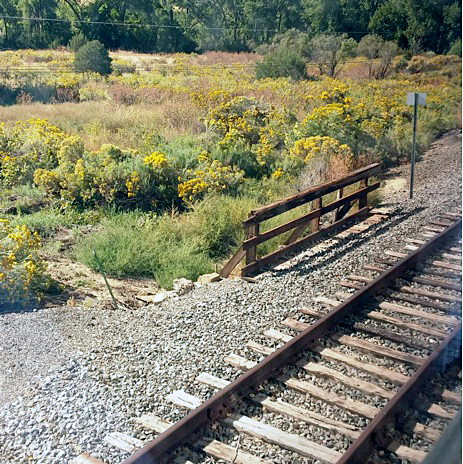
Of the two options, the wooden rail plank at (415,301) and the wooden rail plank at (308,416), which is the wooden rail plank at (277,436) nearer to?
the wooden rail plank at (308,416)

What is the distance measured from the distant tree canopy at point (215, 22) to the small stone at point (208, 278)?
3289mm

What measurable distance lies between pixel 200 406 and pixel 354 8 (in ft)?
13.5

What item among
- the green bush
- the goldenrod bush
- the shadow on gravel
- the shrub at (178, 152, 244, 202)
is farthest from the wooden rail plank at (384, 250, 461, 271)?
the green bush

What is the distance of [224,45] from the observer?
1382 centimetres

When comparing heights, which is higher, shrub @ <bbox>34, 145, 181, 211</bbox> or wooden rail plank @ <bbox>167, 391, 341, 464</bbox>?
shrub @ <bbox>34, 145, 181, 211</bbox>

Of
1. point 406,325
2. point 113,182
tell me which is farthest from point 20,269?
point 406,325

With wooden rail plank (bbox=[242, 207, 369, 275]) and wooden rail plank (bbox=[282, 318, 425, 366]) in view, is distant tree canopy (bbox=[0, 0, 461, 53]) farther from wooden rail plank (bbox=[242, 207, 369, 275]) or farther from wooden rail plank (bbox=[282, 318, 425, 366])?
wooden rail plank (bbox=[242, 207, 369, 275])

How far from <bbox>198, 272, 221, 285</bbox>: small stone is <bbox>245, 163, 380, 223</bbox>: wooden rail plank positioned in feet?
2.79

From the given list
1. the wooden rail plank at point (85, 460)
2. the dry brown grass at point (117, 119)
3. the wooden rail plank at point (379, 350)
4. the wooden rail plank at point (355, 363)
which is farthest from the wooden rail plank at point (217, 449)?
the dry brown grass at point (117, 119)

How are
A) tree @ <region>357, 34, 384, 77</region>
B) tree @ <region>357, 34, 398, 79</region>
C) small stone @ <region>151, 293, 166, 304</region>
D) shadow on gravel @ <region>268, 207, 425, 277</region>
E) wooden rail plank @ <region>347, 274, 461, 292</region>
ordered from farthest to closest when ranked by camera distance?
shadow on gravel @ <region>268, 207, 425, 277</region>
small stone @ <region>151, 293, 166, 304</region>
wooden rail plank @ <region>347, 274, 461, 292</region>
tree @ <region>357, 34, 384, 77</region>
tree @ <region>357, 34, 398, 79</region>

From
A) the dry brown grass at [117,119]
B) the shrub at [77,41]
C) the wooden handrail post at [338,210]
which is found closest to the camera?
the wooden handrail post at [338,210]

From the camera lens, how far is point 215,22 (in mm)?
12852

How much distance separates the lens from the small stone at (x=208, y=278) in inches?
319

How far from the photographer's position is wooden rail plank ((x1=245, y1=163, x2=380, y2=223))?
26.7 ft
